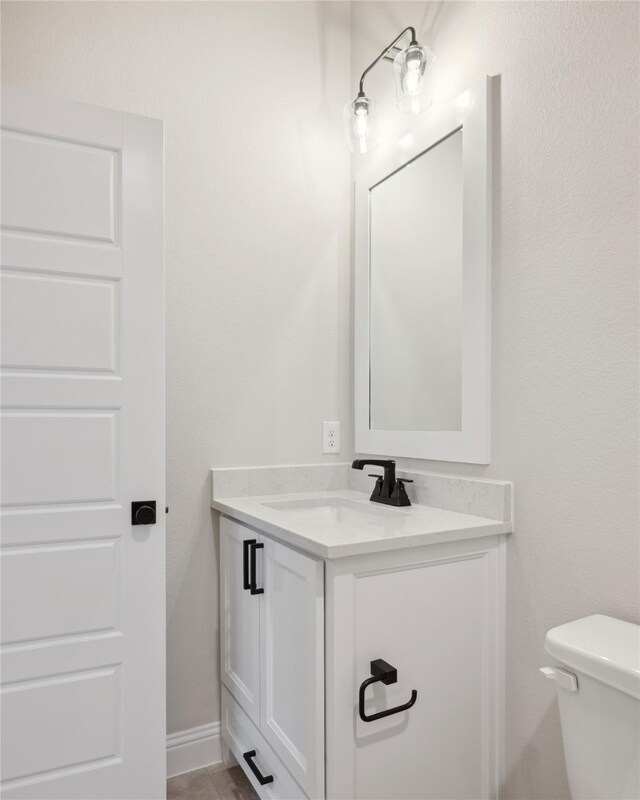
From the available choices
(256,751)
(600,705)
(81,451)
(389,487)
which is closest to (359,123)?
(389,487)

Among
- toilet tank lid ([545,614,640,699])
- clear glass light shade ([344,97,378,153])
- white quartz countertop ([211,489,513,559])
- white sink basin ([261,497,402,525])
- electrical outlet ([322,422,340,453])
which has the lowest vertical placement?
toilet tank lid ([545,614,640,699])

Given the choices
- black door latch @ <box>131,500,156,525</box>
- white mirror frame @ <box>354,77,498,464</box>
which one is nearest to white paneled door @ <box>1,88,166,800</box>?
black door latch @ <box>131,500,156,525</box>

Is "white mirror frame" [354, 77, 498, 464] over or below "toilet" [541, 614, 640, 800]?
over

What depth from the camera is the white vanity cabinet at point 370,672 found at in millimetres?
→ 1160

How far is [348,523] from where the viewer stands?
146cm

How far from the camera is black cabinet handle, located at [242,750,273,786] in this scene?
55.6 inches

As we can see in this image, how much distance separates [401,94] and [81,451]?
1401mm

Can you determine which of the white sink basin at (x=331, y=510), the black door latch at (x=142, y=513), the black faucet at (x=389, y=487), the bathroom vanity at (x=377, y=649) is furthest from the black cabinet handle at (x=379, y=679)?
the black door latch at (x=142, y=513)

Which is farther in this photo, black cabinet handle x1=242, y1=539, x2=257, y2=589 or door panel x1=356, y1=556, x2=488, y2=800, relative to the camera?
black cabinet handle x1=242, y1=539, x2=257, y2=589

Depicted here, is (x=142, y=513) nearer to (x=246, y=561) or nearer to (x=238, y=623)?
(x=246, y=561)

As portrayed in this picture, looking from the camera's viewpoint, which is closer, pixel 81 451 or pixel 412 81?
pixel 81 451

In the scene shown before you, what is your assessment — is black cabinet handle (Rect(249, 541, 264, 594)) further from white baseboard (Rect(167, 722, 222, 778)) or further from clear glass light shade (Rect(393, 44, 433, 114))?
clear glass light shade (Rect(393, 44, 433, 114))

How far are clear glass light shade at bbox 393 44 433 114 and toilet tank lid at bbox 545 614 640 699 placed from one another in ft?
4.81

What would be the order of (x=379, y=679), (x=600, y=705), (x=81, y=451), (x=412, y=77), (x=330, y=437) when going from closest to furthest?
(x=600, y=705) → (x=379, y=679) → (x=81, y=451) → (x=412, y=77) → (x=330, y=437)
